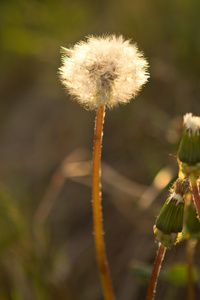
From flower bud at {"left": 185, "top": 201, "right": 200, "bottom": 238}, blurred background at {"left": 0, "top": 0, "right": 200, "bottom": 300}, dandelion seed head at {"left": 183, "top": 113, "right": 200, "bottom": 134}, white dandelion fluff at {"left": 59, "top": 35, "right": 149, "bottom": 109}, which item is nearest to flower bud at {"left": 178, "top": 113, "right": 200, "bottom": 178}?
dandelion seed head at {"left": 183, "top": 113, "right": 200, "bottom": 134}

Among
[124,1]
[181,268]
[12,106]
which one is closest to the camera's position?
[181,268]

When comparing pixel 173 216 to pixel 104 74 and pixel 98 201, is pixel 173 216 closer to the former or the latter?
pixel 98 201

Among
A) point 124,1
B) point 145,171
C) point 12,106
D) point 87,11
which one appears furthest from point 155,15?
point 12,106

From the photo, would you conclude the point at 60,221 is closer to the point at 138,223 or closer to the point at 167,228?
the point at 138,223

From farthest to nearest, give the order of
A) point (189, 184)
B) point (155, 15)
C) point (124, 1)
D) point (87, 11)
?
point (87, 11) < point (124, 1) < point (155, 15) < point (189, 184)

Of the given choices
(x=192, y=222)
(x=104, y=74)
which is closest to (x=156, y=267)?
(x=192, y=222)

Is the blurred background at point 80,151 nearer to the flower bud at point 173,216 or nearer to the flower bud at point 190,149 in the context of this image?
the flower bud at point 173,216
